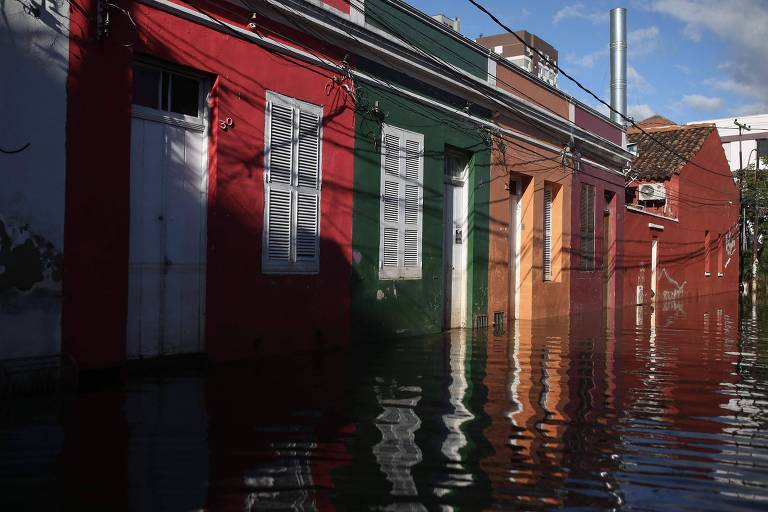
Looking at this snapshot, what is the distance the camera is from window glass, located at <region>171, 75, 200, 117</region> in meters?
8.38

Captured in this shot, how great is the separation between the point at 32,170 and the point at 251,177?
8.77 feet

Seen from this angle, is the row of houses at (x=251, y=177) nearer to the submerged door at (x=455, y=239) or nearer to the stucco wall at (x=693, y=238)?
the submerged door at (x=455, y=239)

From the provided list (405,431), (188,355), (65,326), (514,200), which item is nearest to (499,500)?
(405,431)

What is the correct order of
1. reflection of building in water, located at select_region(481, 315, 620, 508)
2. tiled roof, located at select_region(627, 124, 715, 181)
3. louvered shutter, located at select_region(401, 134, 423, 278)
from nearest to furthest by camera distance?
reflection of building in water, located at select_region(481, 315, 620, 508)
louvered shutter, located at select_region(401, 134, 423, 278)
tiled roof, located at select_region(627, 124, 715, 181)

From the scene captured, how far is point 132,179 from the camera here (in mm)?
7793

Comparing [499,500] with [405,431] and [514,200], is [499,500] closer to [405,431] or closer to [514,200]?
[405,431]

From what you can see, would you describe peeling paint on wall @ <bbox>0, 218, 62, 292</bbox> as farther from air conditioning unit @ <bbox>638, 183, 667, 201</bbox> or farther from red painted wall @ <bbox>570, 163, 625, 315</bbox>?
air conditioning unit @ <bbox>638, 183, 667, 201</bbox>

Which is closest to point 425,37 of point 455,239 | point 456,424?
point 455,239

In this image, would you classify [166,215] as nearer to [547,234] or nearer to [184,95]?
[184,95]

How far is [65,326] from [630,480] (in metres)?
4.93

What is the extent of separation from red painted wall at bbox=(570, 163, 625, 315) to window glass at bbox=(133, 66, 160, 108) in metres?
11.1

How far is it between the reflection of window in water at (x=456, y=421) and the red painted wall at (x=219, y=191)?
213 centimetres

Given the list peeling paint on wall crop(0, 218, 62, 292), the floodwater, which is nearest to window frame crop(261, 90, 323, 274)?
the floodwater

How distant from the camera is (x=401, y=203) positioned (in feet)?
37.6
